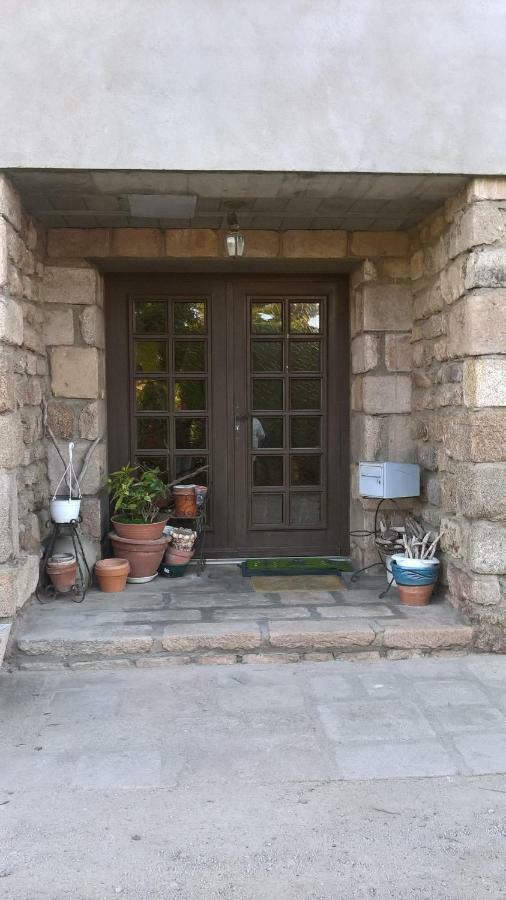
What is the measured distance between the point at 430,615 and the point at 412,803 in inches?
63.6

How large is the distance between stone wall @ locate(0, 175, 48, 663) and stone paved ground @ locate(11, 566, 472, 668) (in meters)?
0.28

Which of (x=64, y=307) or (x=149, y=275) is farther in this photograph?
(x=149, y=275)

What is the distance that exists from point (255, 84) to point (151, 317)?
1.93 m

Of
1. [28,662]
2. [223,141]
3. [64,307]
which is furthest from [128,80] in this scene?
[28,662]

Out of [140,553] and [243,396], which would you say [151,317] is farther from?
[140,553]

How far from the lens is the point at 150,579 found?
4871 mm

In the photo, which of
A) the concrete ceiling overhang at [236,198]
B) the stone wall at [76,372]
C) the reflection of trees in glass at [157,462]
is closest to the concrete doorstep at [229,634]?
the stone wall at [76,372]

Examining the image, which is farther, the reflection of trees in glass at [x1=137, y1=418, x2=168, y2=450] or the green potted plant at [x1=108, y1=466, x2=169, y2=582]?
the reflection of trees in glass at [x1=137, y1=418, x2=168, y2=450]

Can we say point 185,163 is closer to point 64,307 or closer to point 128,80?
point 128,80

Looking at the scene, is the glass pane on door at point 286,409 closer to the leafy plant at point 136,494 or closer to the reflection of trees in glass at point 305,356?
the reflection of trees in glass at point 305,356

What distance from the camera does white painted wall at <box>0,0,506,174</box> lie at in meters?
3.58

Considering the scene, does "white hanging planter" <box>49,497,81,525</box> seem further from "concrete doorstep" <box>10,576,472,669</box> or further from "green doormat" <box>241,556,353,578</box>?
"green doormat" <box>241,556,353,578</box>

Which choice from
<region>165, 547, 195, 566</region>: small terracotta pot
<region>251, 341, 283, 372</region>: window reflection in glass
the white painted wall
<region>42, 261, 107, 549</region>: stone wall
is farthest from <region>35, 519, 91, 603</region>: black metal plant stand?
the white painted wall

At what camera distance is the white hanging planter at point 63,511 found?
4375mm
